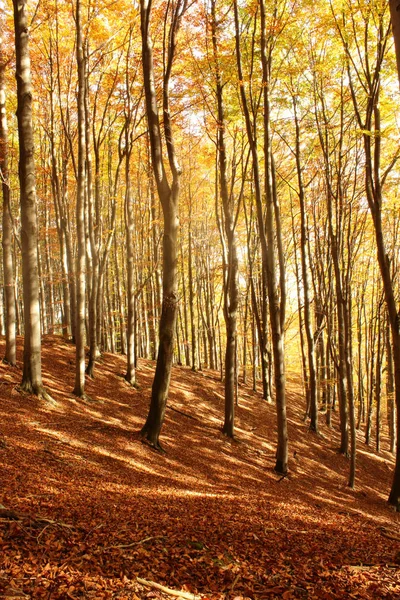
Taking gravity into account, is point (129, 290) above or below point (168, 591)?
above

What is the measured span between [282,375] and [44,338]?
1027 cm

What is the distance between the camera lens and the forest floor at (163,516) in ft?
9.00

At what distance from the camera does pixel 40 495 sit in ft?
13.4

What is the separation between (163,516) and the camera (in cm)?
407

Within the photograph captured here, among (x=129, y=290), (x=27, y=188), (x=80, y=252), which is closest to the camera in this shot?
(x=27, y=188)

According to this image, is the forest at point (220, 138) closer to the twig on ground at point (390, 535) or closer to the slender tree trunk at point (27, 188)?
the slender tree trunk at point (27, 188)

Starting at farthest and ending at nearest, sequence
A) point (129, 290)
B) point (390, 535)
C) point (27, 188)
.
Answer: point (129, 290)
point (27, 188)
point (390, 535)

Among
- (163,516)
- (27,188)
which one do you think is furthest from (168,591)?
(27,188)

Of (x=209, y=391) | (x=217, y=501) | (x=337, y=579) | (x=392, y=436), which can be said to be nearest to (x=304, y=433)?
(x=209, y=391)

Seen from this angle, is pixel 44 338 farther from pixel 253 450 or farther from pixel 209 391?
pixel 253 450

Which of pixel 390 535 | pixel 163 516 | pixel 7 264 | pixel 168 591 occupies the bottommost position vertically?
pixel 390 535

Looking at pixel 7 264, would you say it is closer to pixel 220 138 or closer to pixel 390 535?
pixel 220 138

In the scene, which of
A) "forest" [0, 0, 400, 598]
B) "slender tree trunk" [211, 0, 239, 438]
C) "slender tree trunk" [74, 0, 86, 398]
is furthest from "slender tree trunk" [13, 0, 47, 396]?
"slender tree trunk" [211, 0, 239, 438]

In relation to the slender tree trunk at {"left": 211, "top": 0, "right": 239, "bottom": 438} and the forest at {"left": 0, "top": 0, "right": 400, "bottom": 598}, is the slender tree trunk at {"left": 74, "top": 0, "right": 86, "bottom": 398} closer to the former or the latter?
the forest at {"left": 0, "top": 0, "right": 400, "bottom": 598}
